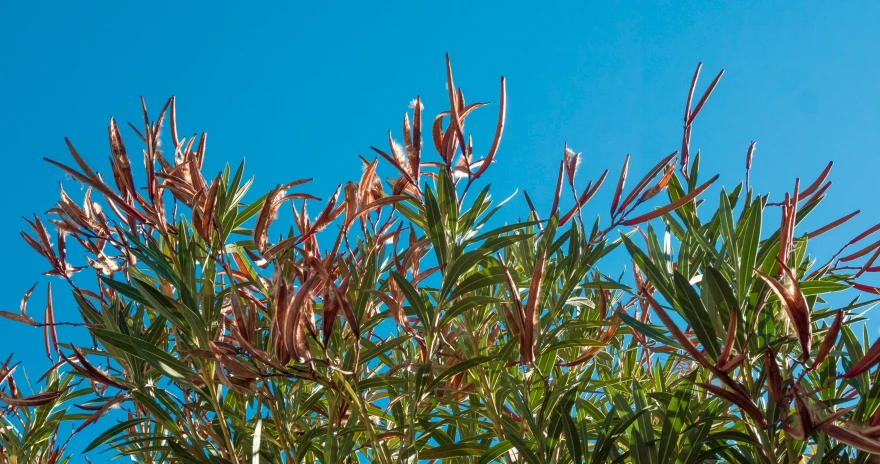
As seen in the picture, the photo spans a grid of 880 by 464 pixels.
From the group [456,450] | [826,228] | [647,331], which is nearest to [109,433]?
[456,450]

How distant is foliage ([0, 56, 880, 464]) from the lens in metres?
1.06

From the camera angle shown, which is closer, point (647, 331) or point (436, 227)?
point (647, 331)

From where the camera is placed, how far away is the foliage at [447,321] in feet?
3.49

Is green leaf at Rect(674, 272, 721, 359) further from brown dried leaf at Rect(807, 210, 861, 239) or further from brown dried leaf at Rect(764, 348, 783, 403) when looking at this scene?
brown dried leaf at Rect(807, 210, 861, 239)

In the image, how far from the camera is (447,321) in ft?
4.01

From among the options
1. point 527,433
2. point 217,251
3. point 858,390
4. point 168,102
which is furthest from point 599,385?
point 168,102

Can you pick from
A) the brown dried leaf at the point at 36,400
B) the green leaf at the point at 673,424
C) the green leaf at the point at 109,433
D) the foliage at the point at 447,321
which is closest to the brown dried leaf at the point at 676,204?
the foliage at the point at 447,321

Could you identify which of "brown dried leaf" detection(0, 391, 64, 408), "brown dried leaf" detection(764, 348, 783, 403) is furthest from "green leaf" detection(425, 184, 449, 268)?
"brown dried leaf" detection(0, 391, 64, 408)

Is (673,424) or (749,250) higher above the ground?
(749,250)

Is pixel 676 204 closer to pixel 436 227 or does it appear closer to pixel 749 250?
pixel 749 250

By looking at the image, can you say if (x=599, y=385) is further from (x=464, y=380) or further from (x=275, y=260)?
(x=275, y=260)

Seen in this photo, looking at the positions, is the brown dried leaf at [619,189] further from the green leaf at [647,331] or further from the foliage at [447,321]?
the green leaf at [647,331]

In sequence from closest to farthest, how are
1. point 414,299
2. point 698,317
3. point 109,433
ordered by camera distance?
point 698,317 < point 414,299 < point 109,433

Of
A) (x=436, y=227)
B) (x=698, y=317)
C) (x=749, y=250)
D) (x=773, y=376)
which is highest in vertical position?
(x=436, y=227)
